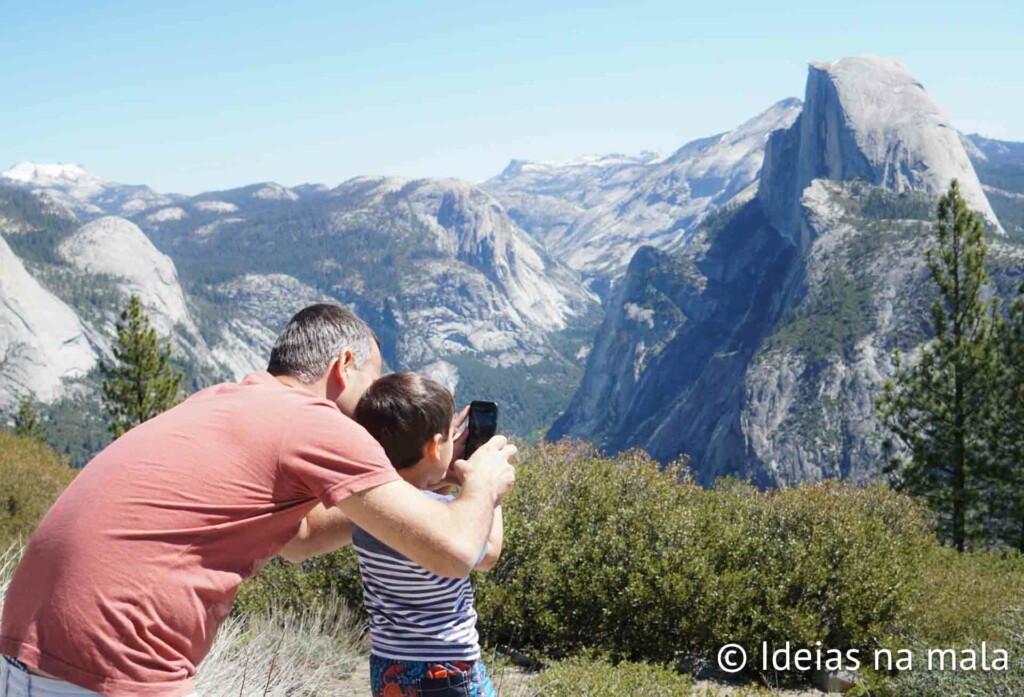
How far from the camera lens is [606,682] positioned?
5.73m

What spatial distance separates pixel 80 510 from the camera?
2.40 metres

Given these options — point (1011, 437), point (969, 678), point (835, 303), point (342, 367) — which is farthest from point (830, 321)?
point (342, 367)

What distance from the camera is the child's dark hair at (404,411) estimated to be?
121 inches

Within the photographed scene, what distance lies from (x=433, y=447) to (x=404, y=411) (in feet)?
0.64

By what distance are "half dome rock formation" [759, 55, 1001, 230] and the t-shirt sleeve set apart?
182 meters

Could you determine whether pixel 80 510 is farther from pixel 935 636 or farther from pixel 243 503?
pixel 935 636

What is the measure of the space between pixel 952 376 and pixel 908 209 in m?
121

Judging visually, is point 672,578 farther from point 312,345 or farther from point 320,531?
point 312,345

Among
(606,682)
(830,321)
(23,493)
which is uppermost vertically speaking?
(606,682)

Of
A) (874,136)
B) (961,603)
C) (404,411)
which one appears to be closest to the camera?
(404,411)

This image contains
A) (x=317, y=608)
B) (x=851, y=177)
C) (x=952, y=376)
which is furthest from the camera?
(x=851, y=177)

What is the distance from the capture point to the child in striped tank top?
3.11 meters

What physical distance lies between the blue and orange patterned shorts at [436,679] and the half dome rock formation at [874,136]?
7134 inches

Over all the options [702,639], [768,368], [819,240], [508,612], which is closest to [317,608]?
[508,612]
